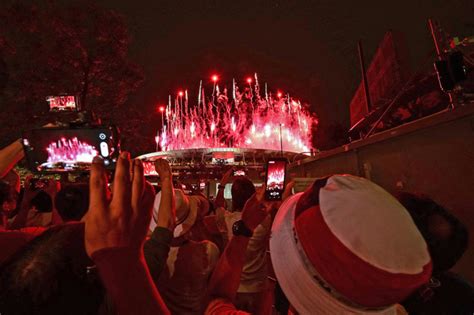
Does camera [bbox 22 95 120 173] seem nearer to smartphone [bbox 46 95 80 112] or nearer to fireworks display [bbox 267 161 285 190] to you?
smartphone [bbox 46 95 80 112]

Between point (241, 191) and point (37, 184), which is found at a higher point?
point (37, 184)

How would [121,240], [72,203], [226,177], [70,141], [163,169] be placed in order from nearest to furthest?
[121,240], [163,169], [70,141], [72,203], [226,177]

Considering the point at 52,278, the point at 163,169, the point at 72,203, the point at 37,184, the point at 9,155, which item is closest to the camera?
the point at 52,278

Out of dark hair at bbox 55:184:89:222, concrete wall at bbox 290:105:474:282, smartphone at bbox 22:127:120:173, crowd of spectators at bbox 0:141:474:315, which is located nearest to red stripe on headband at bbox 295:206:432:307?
crowd of spectators at bbox 0:141:474:315

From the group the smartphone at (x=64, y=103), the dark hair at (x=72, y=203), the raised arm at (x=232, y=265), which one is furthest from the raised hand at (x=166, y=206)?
the smartphone at (x=64, y=103)

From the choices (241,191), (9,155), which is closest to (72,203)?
(9,155)

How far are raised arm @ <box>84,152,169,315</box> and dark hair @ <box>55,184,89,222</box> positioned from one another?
1490 mm

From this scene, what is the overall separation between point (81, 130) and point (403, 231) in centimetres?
197

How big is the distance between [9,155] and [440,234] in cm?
268

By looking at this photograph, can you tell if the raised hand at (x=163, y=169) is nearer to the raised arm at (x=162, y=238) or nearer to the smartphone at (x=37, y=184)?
the raised arm at (x=162, y=238)

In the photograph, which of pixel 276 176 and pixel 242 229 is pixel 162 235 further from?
pixel 276 176

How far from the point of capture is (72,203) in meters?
2.12

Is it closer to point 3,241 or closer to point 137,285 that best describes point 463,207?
point 137,285

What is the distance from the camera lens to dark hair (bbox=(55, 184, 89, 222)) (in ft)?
6.90
